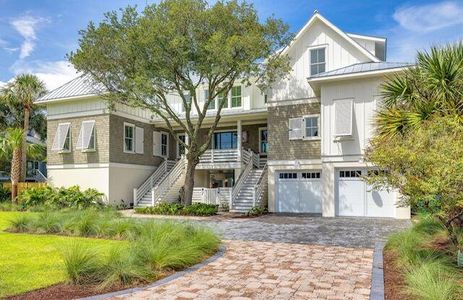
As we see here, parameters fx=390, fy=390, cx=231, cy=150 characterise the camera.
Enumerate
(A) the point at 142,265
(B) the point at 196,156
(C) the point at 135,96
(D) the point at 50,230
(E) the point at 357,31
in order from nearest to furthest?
(A) the point at 142,265
(D) the point at 50,230
(C) the point at 135,96
(B) the point at 196,156
(E) the point at 357,31

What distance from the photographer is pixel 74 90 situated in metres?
25.0

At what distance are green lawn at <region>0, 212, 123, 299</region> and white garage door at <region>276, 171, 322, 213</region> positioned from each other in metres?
12.3

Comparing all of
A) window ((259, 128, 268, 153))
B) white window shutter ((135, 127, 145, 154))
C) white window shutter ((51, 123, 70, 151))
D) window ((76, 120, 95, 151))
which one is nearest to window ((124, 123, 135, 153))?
white window shutter ((135, 127, 145, 154))

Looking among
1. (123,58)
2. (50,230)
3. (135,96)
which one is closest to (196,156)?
(135,96)

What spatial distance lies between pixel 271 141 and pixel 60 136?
44.1 feet

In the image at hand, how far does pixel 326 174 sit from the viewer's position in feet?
64.0

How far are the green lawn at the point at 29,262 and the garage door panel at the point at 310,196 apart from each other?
1249 cm

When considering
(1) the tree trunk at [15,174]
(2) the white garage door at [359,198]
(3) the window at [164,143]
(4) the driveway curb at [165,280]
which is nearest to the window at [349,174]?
(2) the white garage door at [359,198]

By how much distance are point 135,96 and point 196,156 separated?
4.51m

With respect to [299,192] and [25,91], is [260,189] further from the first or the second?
[25,91]

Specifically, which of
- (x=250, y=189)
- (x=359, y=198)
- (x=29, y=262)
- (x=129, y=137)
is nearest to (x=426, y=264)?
(x=29, y=262)

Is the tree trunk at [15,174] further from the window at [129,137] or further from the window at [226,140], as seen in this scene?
the window at [226,140]

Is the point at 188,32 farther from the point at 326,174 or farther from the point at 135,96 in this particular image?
the point at 326,174

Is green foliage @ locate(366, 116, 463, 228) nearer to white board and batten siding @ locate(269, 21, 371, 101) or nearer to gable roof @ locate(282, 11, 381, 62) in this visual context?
gable roof @ locate(282, 11, 381, 62)
